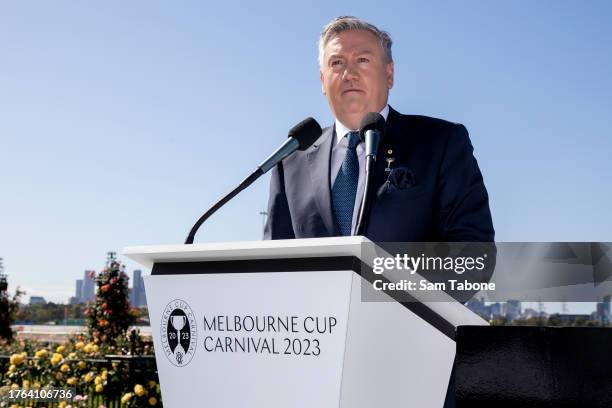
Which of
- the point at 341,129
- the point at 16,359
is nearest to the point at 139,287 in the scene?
the point at 16,359

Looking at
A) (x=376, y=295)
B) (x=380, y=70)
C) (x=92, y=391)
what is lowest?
(x=92, y=391)

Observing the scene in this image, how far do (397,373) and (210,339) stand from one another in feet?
1.81

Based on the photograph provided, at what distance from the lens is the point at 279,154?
2436 mm

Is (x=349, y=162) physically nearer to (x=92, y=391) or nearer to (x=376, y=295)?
(x=376, y=295)

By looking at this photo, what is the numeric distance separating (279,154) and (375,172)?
0.41 meters

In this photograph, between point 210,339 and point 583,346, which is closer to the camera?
point 583,346

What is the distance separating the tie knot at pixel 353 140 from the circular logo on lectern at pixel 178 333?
1.32 metres

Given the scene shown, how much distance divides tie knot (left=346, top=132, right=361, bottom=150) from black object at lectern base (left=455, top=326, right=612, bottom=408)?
1485mm

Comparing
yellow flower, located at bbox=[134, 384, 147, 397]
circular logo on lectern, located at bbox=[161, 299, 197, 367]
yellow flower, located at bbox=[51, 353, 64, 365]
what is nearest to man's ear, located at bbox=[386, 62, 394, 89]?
circular logo on lectern, located at bbox=[161, 299, 197, 367]

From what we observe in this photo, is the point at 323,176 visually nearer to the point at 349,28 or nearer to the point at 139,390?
the point at 349,28

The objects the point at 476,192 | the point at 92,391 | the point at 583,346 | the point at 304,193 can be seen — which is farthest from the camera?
the point at 92,391

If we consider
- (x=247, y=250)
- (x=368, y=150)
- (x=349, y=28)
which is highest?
(x=349, y=28)

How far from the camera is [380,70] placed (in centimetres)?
327

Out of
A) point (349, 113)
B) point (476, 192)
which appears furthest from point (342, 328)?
point (349, 113)
